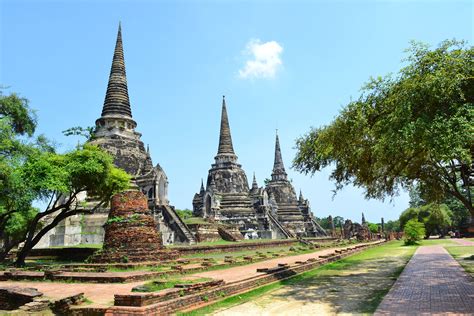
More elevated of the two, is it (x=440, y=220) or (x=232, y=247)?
(x=440, y=220)

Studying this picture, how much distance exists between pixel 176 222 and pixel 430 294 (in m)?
23.3

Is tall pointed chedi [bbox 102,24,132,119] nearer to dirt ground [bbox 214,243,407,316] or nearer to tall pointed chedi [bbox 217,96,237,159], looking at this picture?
tall pointed chedi [bbox 217,96,237,159]

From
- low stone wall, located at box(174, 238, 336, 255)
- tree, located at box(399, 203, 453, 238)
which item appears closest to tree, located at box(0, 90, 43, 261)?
low stone wall, located at box(174, 238, 336, 255)

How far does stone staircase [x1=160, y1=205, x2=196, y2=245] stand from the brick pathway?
18501 millimetres

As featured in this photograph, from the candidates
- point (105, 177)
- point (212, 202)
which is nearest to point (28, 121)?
point (105, 177)

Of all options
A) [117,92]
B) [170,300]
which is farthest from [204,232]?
[170,300]

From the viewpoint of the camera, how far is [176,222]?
3061 cm

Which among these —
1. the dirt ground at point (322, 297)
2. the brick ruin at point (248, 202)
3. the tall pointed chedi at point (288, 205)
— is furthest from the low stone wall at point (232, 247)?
the tall pointed chedi at point (288, 205)

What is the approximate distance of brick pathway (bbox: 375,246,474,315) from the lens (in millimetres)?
7641

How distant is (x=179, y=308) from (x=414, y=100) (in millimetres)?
7296

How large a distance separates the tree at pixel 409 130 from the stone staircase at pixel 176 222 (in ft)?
56.1

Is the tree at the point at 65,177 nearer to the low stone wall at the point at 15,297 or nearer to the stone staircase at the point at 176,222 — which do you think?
the low stone wall at the point at 15,297

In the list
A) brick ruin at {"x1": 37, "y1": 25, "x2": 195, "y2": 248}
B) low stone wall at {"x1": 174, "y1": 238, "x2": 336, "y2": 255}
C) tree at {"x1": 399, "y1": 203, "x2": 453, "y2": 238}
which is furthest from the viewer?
tree at {"x1": 399, "y1": 203, "x2": 453, "y2": 238}

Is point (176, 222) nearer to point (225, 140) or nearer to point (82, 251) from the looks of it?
point (82, 251)
